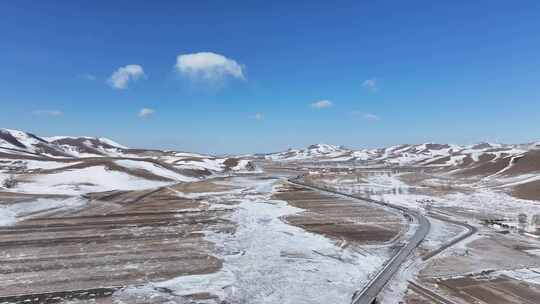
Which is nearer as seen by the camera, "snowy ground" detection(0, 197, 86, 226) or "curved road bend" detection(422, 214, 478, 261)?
"curved road bend" detection(422, 214, 478, 261)

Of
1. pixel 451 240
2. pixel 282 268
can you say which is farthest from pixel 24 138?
pixel 451 240

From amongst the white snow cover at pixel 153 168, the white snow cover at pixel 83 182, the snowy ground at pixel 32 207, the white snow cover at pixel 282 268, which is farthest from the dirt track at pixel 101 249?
the white snow cover at pixel 153 168

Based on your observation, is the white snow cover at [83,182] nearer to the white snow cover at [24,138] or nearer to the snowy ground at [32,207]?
the snowy ground at [32,207]

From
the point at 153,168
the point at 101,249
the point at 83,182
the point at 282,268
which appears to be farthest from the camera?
the point at 153,168

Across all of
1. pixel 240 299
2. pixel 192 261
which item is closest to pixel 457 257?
pixel 240 299

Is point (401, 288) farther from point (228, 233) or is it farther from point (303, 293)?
point (228, 233)

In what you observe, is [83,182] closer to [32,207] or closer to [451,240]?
[32,207]

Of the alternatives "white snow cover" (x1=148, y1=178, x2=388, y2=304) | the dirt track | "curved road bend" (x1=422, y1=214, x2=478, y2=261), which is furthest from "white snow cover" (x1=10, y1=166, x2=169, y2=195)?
"curved road bend" (x1=422, y1=214, x2=478, y2=261)

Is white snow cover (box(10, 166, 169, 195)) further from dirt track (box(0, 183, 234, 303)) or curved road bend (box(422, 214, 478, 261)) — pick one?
curved road bend (box(422, 214, 478, 261))

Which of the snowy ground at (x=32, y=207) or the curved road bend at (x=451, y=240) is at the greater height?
the snowy ground at (x=32, y=207)
